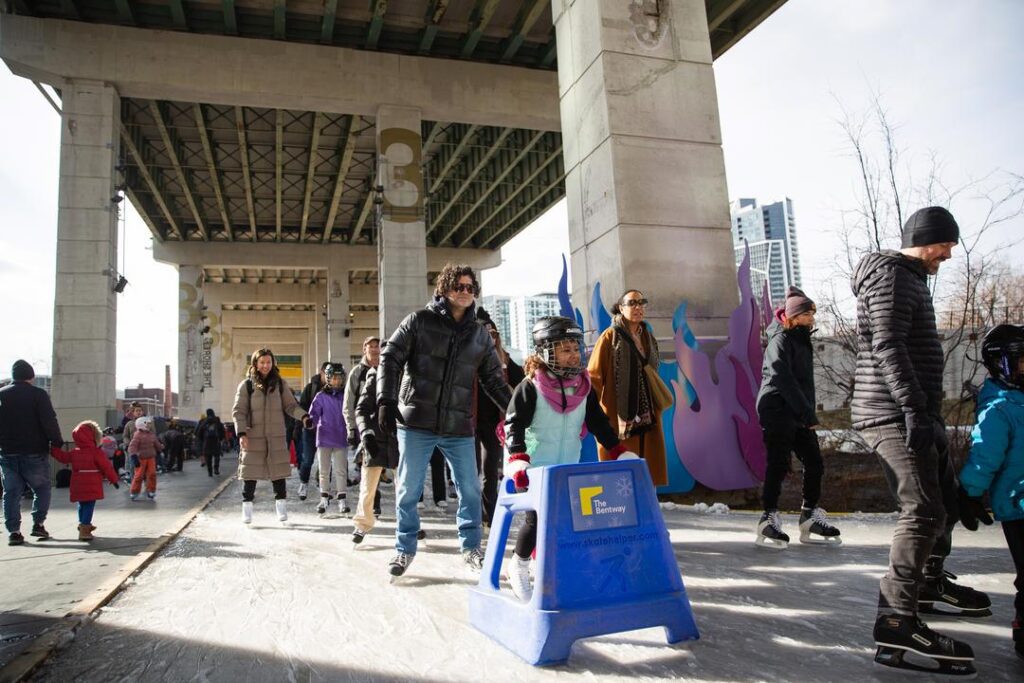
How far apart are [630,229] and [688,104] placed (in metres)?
1.79

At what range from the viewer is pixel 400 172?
686 inches

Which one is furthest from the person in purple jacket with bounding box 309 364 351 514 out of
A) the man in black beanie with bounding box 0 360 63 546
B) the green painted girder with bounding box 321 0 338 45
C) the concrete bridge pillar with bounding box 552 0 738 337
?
the green painted girder with bounding box 321 0 338 45

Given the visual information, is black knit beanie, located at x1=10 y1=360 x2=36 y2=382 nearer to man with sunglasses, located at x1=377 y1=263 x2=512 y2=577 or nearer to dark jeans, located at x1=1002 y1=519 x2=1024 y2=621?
man with sunglasses, located at x1=377 y1=263 x2=512 y2=577

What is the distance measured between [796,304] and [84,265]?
15209 mm

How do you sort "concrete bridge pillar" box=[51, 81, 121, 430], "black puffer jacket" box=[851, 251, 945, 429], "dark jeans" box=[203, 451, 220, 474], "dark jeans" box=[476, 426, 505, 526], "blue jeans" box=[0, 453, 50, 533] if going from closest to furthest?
"black puffer jacket" box=[851, 251, 945, 429] < "dark jeans" box=[476, 426, 505, 526] < "blue jeans" box=[0, 453, 50, 533] < "dark jeans" box=[203, 451, 220, 474] < "concrete bridge pillar" box=[51, 81, 121, 430]

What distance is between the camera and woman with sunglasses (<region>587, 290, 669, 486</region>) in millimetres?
4531

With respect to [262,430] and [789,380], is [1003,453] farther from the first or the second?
[262,430]

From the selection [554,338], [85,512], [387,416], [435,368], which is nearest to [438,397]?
[435,368]

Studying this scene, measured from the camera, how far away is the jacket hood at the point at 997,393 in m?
2.61

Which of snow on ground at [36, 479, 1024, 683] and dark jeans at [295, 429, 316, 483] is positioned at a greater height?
dark jeans at [295, 429, 316, 483]

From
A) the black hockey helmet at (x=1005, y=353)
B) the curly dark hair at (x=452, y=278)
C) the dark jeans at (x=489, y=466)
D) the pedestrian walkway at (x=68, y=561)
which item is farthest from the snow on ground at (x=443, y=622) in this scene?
the curly dark hair at (x=452, y=278)

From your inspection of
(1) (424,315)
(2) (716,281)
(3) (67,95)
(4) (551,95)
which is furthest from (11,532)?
(4) (551,95)

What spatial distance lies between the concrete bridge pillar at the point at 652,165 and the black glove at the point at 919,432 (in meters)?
4.41

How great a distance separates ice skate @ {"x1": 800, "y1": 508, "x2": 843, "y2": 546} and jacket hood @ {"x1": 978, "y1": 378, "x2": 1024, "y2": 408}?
205 cm
